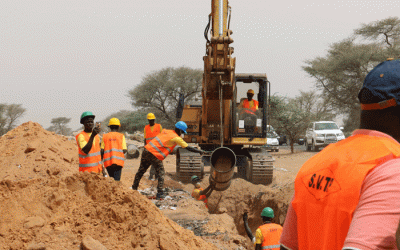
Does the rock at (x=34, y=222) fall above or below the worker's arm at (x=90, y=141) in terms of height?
below

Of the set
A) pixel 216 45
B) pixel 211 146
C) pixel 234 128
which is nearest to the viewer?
pixel 216 45

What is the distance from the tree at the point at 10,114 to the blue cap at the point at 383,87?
3565 cm

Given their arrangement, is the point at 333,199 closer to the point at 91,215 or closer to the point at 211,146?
the point at 91,215

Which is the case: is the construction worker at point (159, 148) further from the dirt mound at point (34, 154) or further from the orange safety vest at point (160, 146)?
the dirt mound at point (34, 154)

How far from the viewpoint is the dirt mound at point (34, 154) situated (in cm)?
865

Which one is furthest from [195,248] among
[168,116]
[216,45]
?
[168,116]

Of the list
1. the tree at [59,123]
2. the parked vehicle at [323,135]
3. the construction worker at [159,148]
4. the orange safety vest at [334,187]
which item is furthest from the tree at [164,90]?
the orange safety vest at [334,187]

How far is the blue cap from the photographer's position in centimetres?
108

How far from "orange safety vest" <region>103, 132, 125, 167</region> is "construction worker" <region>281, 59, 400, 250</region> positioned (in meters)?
6.02

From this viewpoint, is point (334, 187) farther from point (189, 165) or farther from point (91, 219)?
point (189, 165)

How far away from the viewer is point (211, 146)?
37.4 ft

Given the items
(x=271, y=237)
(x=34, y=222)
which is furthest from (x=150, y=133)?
(x=271, y=237)

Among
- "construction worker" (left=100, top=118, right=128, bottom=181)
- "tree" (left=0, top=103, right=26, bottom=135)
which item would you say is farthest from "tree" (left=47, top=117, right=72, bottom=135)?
"construction worker" (left=100, top=118, right=128, bottom=181)

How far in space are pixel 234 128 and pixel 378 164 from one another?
946 cm
